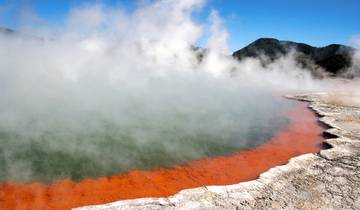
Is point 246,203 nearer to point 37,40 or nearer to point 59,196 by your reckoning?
point 59,196

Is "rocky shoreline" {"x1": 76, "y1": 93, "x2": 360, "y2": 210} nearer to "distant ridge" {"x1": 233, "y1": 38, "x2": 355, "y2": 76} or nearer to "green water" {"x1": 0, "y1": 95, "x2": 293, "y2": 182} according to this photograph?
"green water" {"x1": 0, "y1": 95, "x2": 293, "y2": 182}

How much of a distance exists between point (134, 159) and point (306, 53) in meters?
48.2

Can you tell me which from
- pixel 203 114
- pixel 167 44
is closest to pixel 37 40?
pixel 167 44

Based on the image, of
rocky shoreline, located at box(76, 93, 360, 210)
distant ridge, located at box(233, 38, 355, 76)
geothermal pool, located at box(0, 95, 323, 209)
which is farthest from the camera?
distant ridge, located at box(233, 38, 355, 76)

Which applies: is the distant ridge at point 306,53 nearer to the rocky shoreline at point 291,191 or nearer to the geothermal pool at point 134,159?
the geothermal pool at point 134,159

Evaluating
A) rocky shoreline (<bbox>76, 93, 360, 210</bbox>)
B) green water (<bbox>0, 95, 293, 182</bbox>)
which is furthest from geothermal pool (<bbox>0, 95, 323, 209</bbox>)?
rocky shoreline (<bbox>76, 93, 360, 210</bbox>)

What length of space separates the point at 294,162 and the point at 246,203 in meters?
2.34

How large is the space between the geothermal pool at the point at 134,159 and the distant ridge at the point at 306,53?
3450 cm

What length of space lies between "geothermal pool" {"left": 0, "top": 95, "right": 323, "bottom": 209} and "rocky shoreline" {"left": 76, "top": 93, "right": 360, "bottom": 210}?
27.6 inches

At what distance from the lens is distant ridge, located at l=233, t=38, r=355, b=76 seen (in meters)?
41.1

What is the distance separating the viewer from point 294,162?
670 centimetres

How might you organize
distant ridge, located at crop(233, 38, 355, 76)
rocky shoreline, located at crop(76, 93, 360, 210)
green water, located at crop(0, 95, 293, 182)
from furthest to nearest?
distant ridge, located at crop(233, 38, 355, 76), green water, located at crop(0, 95, 293, 182), rocky shoreline, located at crop(76, 93, 360, 210)

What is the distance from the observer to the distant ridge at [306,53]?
4109 cm

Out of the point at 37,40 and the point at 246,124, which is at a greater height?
the point at 37,40
